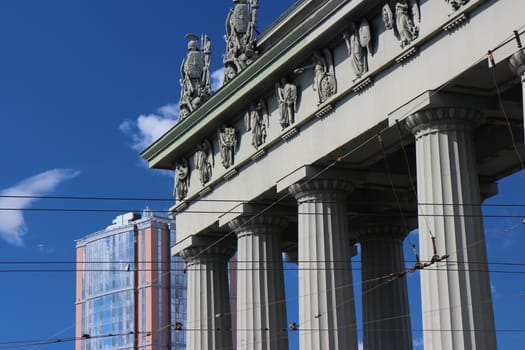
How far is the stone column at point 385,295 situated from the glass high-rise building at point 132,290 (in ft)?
378

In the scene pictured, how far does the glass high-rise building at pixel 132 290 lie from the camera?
Result: 573ft

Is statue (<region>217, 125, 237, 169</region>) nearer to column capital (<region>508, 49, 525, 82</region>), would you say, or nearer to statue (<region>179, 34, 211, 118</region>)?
statue (<region>179, 34, 211, 118</region>)

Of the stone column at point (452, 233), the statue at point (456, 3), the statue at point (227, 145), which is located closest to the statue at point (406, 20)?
the statue at point (456, 3)

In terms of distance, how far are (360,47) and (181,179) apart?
17.5 metres

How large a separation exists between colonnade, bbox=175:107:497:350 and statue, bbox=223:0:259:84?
6810mm

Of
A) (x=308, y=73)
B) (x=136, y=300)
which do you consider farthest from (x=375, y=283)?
(x=136, y=300)

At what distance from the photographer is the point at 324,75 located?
156ft

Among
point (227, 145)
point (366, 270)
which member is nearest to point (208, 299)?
point (366, 270)

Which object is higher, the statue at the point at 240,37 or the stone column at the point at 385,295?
the statue at the point at 240,37

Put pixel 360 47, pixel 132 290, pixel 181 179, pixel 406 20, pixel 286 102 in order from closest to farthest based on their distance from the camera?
pixel 406 20, pixel 360 47, pixel 286 102, pixel 181 179, pixel 132 290

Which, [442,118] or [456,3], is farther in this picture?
[442,118]

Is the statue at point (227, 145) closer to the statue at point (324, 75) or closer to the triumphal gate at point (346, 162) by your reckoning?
the triumphal gate at point (346, 162)

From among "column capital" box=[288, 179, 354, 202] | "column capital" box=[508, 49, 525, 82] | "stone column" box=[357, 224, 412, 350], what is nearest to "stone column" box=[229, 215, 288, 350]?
"stone column" box=[357, 224, 412, 350]

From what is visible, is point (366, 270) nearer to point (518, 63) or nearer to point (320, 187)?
point (320, 187)
